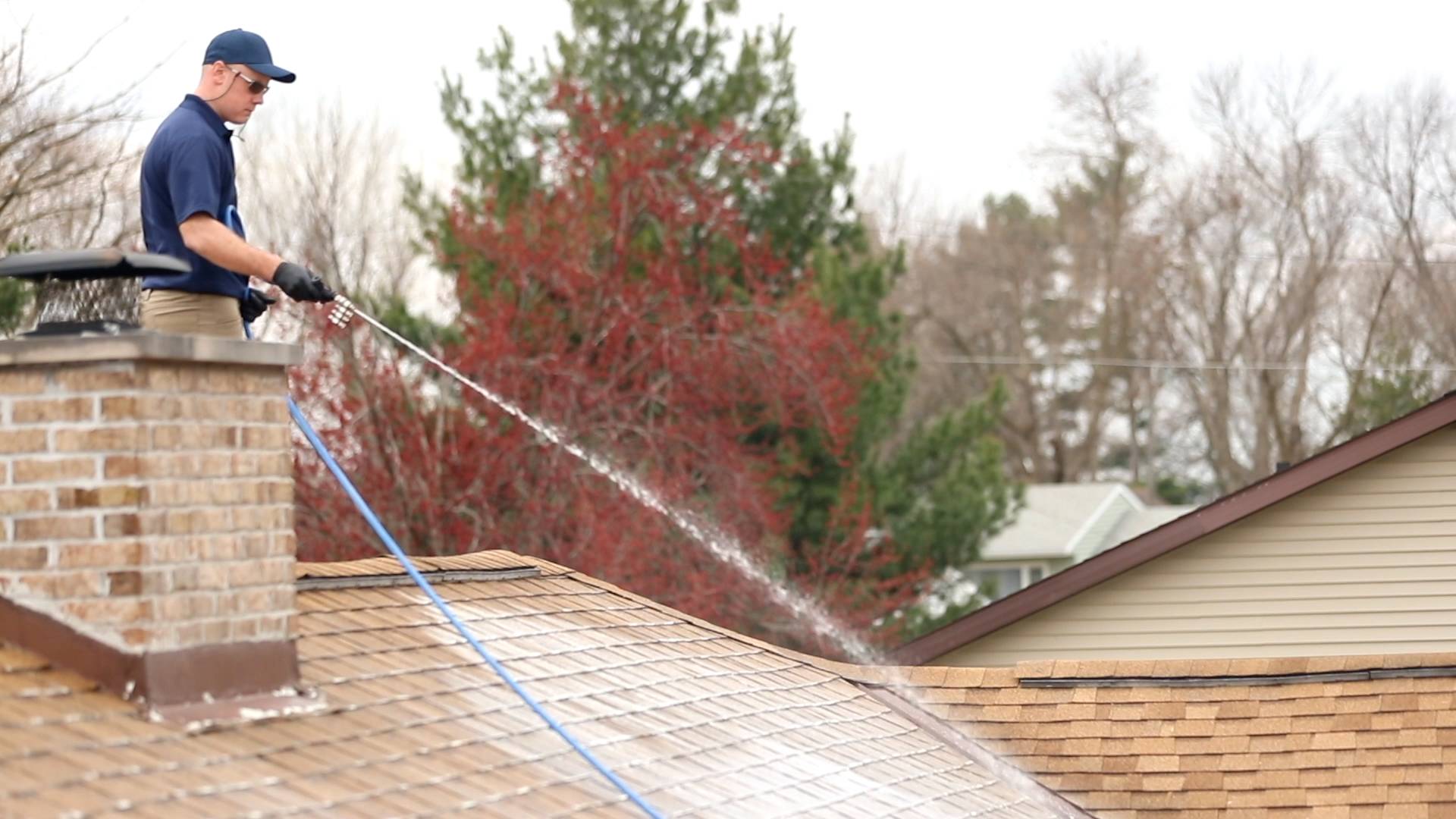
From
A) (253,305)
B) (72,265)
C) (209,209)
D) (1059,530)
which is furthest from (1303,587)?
(1059,530)

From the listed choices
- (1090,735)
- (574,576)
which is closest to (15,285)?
(574,576)

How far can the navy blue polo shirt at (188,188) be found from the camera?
5582mm

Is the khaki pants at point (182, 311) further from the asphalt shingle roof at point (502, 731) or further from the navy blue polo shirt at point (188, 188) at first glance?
the asphalt shingle roof at point (502, 731)

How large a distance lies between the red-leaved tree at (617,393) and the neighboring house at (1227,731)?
11563 millimetres

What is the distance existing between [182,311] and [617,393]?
1610cm

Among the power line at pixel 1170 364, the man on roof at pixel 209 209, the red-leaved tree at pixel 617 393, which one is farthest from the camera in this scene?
the power line at pixel 1170 364

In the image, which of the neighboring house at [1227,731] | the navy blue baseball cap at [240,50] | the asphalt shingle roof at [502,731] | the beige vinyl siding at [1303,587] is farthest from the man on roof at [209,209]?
the beige vinyl siding at [1303,587]

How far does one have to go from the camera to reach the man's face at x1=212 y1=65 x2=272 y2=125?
5.81 m

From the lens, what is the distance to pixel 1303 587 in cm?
1315

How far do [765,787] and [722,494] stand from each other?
15.9 metres

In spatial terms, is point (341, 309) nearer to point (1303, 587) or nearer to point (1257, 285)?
point (1303, 587)

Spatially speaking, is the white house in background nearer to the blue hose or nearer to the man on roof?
the blue hose

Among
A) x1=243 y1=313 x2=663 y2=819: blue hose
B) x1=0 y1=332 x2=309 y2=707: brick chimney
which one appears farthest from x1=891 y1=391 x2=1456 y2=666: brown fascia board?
x1=0 y1=332 x2=309 y2=707: brick chimney

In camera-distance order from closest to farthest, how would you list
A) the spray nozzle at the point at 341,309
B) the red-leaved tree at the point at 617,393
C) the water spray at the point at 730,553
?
the spray nozzle at the point at 341,309, the water spray at the point at 730,553, the red-leaved tree at the point at 617,393
